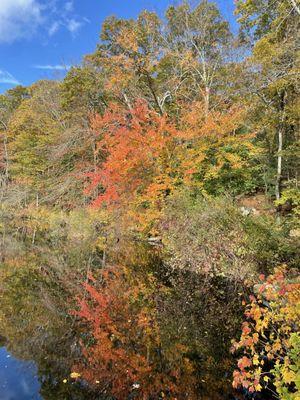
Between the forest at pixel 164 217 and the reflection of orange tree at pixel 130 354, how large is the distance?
38mm

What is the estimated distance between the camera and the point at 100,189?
21250 mm

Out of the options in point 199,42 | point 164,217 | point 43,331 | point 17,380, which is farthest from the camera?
point 199,42

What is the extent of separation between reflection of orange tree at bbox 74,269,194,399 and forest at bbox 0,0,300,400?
0.13ft

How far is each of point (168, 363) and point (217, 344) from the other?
1.21m

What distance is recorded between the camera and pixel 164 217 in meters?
13.8

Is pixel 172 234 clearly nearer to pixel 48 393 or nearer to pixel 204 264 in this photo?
pixel 204 264

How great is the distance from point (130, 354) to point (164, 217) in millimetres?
7544

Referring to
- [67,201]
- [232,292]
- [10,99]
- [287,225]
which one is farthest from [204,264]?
[10,99]

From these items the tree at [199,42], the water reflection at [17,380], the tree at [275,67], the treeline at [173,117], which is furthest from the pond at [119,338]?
the tree at [199,42]

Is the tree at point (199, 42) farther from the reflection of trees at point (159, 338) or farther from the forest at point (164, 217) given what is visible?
the reflection of trees at point (159, 338)

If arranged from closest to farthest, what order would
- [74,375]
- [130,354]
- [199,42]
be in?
[74,375] < [130,354] < [199,42]

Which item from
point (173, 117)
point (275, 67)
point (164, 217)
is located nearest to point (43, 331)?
point (164, 217)

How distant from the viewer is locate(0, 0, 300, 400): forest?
618cm

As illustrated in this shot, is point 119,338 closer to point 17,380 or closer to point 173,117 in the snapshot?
point 17,380
